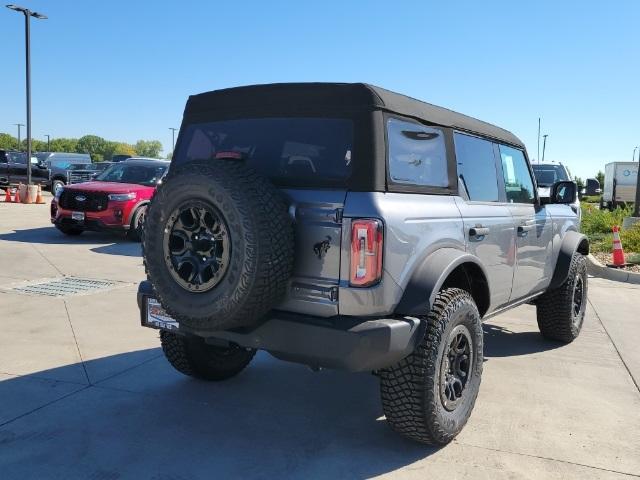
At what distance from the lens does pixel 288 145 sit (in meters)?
3.24

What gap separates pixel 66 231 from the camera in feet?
37.1

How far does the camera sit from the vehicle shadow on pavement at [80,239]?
396 inches

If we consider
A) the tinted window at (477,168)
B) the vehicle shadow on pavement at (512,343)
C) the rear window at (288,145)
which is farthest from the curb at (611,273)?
the rear window at (288,145)

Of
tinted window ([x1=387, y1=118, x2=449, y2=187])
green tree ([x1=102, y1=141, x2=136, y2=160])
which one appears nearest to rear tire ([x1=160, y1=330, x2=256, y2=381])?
tinted window ([x1=387, y1=118, x2=449, y2=187])

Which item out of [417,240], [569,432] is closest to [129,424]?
[417,240]

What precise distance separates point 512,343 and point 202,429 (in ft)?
10.5

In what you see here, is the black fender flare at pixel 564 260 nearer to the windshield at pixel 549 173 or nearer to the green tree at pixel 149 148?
the windshield at pixel 549 173

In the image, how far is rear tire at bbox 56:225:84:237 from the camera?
436 inches

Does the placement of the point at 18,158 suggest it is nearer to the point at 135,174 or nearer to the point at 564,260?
the point at 135,174

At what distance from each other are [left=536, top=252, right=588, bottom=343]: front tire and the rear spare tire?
3316 millimetres

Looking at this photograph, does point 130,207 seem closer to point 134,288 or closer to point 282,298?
point 134,288

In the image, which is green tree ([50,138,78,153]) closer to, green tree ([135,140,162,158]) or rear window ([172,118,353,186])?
green tree ([135,140,162,158])

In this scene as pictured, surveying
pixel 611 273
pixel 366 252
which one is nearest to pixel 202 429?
pixel 366 252

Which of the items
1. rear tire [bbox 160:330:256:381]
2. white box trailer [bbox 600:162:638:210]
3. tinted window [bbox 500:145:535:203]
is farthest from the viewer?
white box trailer [bbox 600:162:638:210]
